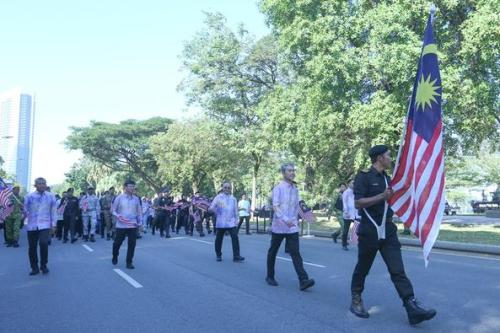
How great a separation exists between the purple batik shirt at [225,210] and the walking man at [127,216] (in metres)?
1.89

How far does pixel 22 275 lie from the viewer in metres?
10.2

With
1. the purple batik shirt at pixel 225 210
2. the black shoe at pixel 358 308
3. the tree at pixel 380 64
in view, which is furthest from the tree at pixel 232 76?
the black shoe at pixel 358 308

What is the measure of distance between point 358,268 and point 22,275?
6.73 m

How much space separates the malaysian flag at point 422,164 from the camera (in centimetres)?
594

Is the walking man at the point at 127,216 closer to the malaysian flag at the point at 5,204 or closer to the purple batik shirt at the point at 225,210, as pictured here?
the purple batik shirt at the point at 225,210

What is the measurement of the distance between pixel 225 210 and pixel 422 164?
7.07 m

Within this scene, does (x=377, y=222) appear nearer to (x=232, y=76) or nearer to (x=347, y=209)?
(x=347, y=209)

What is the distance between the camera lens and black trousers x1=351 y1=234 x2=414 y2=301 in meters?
5.85

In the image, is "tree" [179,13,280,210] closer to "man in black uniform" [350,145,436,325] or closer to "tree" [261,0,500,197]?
"tree" [261,0,500,197]

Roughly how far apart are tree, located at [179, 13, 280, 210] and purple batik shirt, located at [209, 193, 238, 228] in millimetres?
21511

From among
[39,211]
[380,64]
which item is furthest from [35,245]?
[380,64]

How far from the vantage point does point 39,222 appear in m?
10.3

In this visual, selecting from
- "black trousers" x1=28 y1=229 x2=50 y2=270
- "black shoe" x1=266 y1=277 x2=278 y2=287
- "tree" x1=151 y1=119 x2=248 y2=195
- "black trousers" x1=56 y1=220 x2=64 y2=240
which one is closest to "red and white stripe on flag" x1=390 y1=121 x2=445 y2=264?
"black shoe" x1=266 y1=277 x2=278 y2=287

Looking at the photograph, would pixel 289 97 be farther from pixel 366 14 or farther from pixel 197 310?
pixel 197 310
